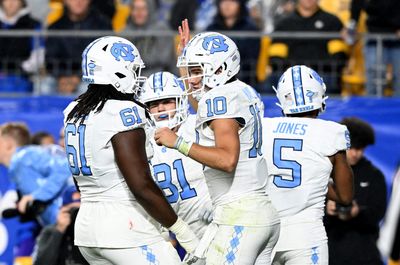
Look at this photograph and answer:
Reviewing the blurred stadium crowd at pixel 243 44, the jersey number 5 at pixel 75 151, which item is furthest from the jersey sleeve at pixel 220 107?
the blurred stadium crowd at pixel 243 44

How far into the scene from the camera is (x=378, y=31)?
11.0m

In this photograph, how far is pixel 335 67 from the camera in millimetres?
10711

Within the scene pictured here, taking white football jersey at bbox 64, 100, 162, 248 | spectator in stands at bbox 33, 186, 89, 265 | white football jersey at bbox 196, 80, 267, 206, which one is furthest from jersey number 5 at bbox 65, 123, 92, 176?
spectator in stands at bbox 33, 186, 89, 265

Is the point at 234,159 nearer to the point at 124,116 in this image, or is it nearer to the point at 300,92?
the point at 124,116

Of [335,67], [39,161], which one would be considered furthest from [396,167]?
[39,161]

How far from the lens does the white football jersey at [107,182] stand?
18.4 feet

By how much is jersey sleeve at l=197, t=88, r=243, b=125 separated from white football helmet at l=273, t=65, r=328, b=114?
0.98 metres

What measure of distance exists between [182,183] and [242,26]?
459 centimetres

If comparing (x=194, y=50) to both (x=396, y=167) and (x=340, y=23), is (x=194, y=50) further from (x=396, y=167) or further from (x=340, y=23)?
(x=340, y=23)

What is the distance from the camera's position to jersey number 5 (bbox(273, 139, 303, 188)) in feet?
21.2

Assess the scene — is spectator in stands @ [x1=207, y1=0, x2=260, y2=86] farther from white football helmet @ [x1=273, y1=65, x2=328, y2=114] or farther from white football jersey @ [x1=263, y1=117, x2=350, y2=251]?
white football jersey @ [x1=263, y1=117, x2=350, y2=251]

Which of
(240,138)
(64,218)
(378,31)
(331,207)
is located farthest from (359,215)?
(378,31)

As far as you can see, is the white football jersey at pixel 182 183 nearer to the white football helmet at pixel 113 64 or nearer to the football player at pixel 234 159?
the football player at pixel 234 159

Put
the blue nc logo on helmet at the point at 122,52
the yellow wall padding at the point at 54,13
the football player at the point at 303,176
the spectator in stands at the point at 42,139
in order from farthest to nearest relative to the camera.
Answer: the yellow wall padding at the point at 54,13, the spectator in stands at the point at 42,139, the football player at the point at 303,176, the blue nc logo on helmet at the point at 122,52
